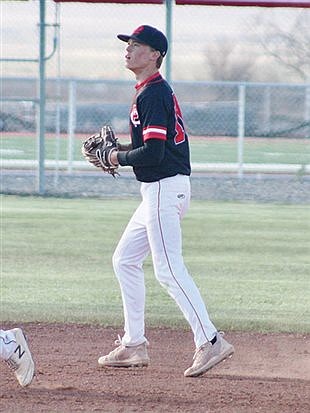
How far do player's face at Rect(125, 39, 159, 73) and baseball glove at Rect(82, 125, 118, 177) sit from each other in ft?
1.50

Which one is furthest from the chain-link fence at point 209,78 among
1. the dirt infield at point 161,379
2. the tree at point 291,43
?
the dirt infield at point 161,379

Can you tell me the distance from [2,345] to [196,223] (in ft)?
25.0

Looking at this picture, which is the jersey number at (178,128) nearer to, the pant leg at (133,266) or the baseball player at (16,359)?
the pant leg at (133,266)

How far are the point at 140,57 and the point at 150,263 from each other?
4772mm

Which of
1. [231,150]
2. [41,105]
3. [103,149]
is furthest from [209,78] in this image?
[103,149]

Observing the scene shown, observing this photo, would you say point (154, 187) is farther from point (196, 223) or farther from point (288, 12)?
point (288, 12)

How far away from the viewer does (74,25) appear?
1797cm

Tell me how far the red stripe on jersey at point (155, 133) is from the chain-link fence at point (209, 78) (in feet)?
33.2

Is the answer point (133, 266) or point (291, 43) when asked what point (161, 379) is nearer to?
point (133, 266)

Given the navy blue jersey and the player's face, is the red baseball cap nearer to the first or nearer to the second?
the player's face

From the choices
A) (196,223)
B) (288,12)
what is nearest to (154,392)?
(196,223)

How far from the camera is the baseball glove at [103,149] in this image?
6355 millimetres

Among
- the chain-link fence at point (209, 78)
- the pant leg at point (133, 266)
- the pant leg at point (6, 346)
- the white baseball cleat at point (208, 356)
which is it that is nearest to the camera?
the pant leg at point (6, 346)

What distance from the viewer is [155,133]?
5965 millimetres
